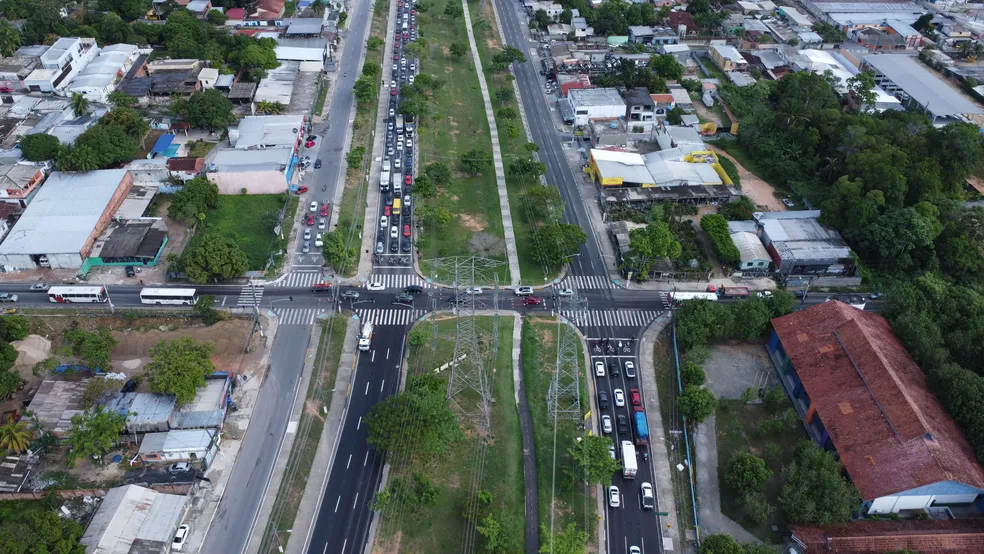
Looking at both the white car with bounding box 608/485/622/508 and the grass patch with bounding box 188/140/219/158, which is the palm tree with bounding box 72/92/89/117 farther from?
the white car with bounding box 608/485/622/508

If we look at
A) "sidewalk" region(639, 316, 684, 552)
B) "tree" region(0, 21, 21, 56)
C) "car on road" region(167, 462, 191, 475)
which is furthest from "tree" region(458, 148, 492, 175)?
"tree" region(0, 21, 21, 56)

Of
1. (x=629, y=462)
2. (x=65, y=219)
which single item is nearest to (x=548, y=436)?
(x=629, y=462)

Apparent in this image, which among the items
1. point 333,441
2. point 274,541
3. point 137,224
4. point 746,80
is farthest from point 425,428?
point 746,80

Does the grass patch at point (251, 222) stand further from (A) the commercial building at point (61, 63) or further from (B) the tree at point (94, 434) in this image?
(A) the commercial building at point (61, 63)

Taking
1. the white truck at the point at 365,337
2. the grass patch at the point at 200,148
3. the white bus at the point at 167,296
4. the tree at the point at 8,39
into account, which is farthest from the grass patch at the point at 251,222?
the tree at the point at 8,39

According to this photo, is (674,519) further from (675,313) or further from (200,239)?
(200,239)

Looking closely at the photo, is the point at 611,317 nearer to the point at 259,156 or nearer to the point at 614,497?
the point at 614,497
